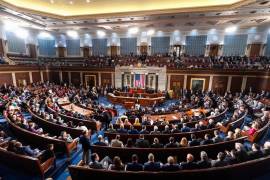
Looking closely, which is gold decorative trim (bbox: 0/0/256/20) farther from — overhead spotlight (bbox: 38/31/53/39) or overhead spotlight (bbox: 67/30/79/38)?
overhead spotlight (bbox: 38/31/53/39)

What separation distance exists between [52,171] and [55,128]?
2.65m

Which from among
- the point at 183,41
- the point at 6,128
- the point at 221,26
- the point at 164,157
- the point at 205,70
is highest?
the point at 221,26

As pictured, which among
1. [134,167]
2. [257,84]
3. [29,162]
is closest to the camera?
[134,167]

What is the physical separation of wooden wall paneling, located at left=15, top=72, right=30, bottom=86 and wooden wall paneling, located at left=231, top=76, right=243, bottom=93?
22058 millimetres

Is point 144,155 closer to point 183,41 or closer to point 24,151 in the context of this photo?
point 24,151

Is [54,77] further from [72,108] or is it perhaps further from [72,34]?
[72,108]

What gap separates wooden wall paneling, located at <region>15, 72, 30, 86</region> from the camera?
55.3 feet

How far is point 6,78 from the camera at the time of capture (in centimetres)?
1562

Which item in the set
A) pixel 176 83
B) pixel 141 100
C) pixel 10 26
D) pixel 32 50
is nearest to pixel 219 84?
pixel 176 83

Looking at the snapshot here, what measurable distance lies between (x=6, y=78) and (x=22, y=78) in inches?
71.6

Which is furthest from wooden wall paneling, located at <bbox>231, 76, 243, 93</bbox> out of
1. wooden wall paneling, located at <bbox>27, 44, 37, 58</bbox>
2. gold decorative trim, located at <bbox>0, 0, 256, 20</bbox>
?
wooden wall paneling, located at <bbox>27, 44, 37, 58</bbox>

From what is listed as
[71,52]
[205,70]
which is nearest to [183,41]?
[205,70]

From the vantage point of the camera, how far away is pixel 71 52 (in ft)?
80.1

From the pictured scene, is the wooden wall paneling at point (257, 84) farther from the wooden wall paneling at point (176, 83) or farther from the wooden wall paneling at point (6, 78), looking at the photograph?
the wooden wall paneling at point (6, 78)
